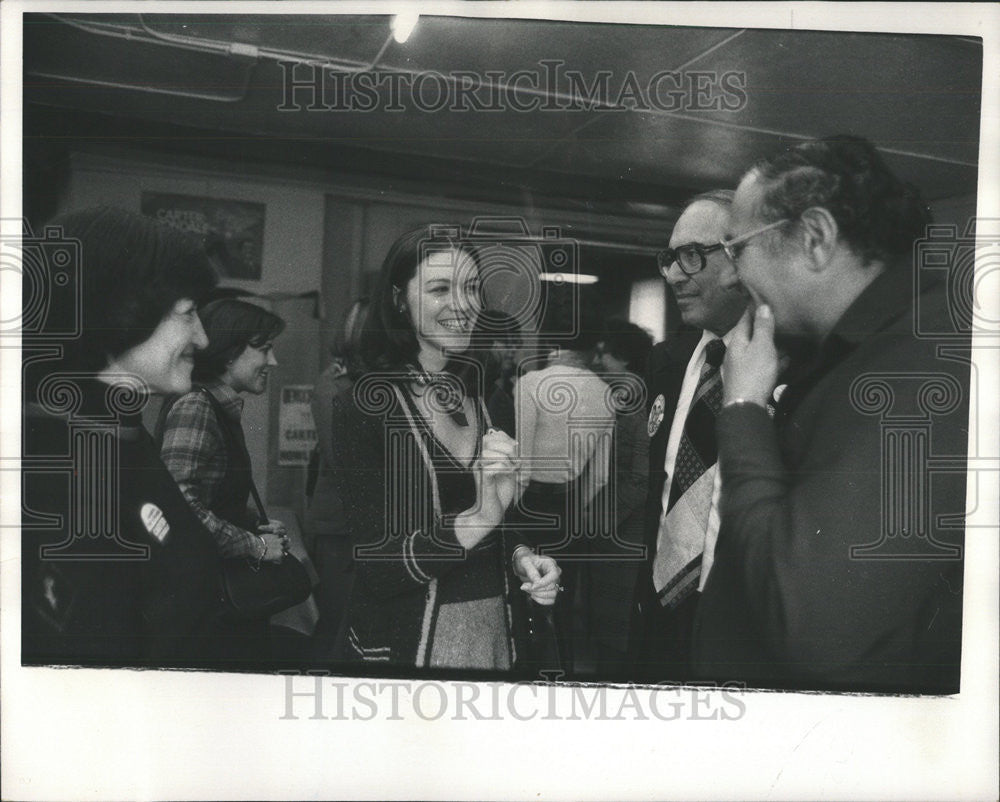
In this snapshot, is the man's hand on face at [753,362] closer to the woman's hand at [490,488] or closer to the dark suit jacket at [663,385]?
the dark suit jacket at [663,385]

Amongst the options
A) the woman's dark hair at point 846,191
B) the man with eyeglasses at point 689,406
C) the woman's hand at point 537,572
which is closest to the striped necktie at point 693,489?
the man with eyeglasses at point 689,406

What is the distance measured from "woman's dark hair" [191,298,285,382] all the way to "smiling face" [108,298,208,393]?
0.02 meters

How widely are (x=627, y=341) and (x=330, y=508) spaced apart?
3.05 ft

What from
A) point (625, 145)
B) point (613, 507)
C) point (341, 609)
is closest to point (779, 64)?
point (625, 145)

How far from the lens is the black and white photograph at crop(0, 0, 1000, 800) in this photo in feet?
8.21

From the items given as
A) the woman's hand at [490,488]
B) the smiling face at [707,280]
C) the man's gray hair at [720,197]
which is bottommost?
the woman's hand at [490,488]

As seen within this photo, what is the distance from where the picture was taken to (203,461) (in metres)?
2.53

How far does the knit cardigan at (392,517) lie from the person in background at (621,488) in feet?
0.84

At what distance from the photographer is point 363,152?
2516mm

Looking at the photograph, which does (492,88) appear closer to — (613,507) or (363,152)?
(363,152)

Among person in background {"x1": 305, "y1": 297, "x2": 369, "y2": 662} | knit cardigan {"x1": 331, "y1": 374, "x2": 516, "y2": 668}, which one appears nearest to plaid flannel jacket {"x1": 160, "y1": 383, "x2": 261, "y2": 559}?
person in background {"x1": 305, "y1": 297, "x2": 369, "y2": 662}

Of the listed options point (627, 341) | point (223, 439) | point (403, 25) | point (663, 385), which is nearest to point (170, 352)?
point (223, 439)

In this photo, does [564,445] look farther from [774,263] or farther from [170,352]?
[170,352]

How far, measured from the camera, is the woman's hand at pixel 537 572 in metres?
→ 2.53
